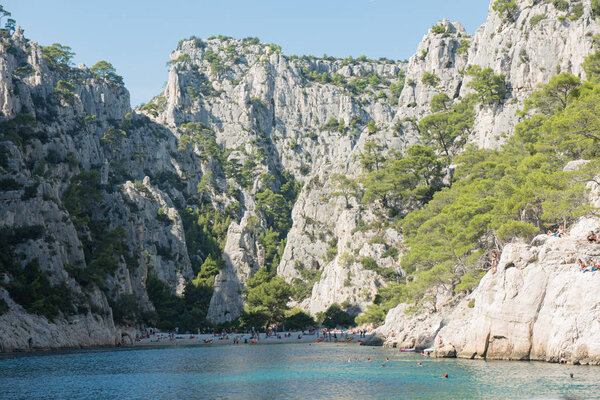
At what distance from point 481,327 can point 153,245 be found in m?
84.3

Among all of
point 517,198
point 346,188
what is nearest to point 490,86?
point 346,188

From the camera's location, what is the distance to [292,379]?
116 ft

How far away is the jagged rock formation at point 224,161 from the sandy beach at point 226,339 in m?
7.89

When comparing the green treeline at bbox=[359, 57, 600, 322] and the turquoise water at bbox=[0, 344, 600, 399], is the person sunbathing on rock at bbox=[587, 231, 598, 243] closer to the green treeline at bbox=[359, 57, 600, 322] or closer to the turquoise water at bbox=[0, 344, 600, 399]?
the green treeline at bbox=[359, 57, 600, 322]

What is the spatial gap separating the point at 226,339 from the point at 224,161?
77.7m

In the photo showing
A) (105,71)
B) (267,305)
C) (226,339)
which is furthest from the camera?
(105,71)

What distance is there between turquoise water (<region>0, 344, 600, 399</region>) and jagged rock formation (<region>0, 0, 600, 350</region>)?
18.0ft

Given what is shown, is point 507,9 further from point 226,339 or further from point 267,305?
point 226,339

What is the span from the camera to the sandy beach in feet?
252

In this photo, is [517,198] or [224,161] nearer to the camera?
[517,198]

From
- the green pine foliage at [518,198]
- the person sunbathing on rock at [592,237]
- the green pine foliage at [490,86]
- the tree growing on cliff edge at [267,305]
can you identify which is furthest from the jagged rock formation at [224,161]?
the tree growing on cliff edge at [267,305]

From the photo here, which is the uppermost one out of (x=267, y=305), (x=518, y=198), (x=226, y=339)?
(x=518, y=198)

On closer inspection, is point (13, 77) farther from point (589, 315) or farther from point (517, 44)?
point (589, 315)

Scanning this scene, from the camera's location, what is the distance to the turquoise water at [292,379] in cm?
2736
